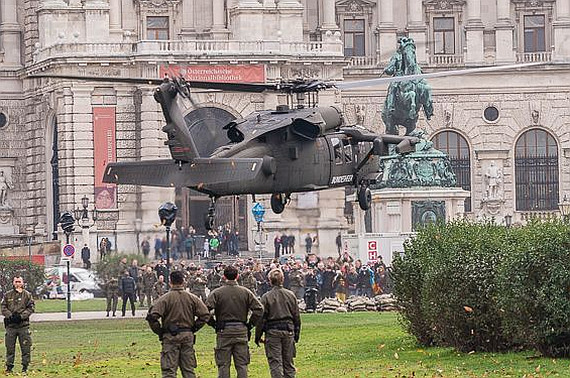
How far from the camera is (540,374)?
4016cm

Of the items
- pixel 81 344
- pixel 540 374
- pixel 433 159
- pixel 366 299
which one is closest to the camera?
Answer: pixel 540 374

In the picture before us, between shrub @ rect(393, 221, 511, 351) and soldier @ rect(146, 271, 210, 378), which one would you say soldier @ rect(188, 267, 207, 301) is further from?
soldier @ rect(146, 271, 210, 378)

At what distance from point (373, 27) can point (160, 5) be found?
35.8ft

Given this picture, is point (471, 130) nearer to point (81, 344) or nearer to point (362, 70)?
point (362, 70)

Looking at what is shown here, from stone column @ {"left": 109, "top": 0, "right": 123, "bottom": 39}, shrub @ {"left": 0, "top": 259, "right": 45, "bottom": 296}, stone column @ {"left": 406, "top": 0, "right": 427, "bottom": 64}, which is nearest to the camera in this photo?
shrub @ {"left": 0, "top": 259, "right": 45, "bottom": 296}

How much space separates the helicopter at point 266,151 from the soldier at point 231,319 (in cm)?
667

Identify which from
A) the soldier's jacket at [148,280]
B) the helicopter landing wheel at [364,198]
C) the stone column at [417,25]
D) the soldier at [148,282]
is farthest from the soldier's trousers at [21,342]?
the stone column at [417,25]

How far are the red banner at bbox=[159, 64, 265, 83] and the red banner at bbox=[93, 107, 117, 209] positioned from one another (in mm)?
3101

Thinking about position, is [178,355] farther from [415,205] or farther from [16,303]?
[415,205]

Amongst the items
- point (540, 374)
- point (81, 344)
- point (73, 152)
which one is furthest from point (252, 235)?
point (540, 374)

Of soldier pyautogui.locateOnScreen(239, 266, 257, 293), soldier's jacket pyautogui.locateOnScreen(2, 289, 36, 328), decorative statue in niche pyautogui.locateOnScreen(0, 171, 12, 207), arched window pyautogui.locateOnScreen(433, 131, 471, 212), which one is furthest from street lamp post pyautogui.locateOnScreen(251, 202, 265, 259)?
soldier's jacket pyautogui.locateOnScreen(2, 289, 36, 328)

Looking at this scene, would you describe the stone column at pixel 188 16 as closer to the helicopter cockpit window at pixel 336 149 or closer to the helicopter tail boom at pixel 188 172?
the helicopter cockpit window at pixel 336 149

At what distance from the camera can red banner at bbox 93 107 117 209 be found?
97.0 meters

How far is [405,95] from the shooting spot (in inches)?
3482
